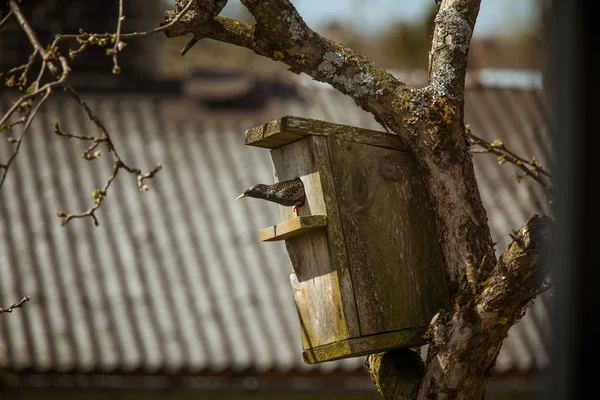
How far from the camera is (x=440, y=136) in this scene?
2164mm

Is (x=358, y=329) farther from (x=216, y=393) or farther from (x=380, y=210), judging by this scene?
(x=216, y=393)

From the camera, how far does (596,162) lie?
91cm

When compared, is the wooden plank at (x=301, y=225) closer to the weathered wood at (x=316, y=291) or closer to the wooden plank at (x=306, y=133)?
the weathered wood at (x=316, y=291)

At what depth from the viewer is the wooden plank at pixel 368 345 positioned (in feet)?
7.23

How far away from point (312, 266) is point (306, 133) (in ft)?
1.37

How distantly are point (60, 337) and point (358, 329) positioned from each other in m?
4.40

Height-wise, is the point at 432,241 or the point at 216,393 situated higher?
the point at 432,241

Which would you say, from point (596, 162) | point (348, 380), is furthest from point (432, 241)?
point (348, 380)

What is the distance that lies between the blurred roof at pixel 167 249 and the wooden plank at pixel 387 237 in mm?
3447

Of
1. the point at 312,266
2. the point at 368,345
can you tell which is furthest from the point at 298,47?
the point at 368,345

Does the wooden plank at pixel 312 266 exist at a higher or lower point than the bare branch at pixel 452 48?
lower

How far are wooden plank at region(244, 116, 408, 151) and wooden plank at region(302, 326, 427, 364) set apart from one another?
585 mm

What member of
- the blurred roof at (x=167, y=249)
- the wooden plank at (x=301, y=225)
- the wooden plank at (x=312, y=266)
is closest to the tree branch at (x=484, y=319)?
the wooden plank at (x=312, y=266)

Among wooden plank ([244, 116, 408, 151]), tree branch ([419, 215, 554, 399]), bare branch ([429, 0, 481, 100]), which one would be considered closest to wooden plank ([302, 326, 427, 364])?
tree branch ([419, 215, 554, 399])
